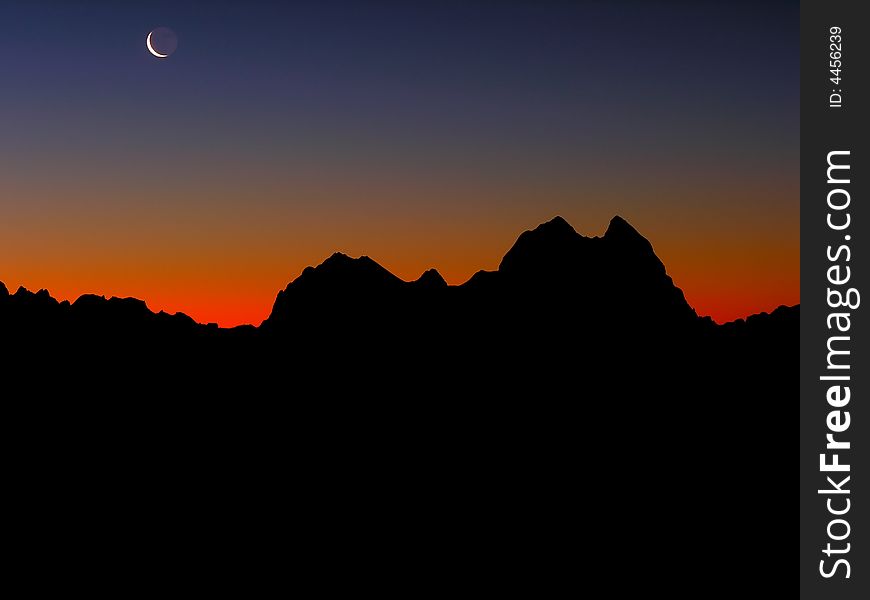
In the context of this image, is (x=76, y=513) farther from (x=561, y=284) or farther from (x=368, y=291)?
(x=561, y=284)

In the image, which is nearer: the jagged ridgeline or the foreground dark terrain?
the foreground dark terrain

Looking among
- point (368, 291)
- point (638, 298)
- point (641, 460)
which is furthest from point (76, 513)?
point (638, 298)

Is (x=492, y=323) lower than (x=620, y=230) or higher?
lower

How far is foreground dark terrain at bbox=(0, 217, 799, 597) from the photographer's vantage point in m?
78.8

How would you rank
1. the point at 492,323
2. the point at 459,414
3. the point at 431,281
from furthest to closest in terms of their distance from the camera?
the point at 431,281 → the point at 492,323 → the point at 459,414

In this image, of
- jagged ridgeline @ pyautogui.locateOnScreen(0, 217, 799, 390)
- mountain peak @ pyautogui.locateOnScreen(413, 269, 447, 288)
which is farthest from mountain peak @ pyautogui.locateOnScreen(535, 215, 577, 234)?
mountain peak @ pyautogui.locateOnScreen(413, 269, 447, 288)

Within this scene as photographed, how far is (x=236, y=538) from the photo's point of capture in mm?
75625

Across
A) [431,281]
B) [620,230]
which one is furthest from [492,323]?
[620,230]

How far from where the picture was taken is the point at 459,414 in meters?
99.7

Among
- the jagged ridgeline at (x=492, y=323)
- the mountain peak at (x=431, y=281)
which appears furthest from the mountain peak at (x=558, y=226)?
the mountain peak at (x=431, y=281)

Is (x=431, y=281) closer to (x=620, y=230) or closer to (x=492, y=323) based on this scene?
(x=492, y=323)

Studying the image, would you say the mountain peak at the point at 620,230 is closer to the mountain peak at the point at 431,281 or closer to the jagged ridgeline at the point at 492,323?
the jagged ridgeline at the point at 492,323

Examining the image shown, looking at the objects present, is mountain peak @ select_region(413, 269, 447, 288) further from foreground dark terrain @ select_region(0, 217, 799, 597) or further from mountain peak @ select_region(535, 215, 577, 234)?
mountain peak @ select_region(535, 215, 577, 234)

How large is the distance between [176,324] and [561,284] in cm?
6022
